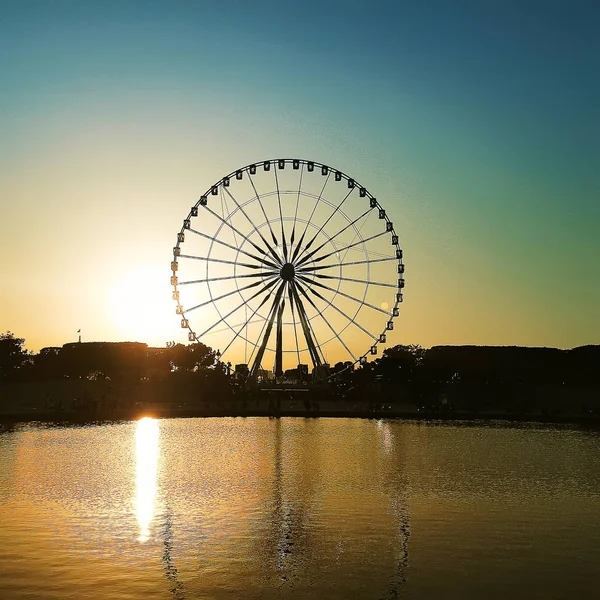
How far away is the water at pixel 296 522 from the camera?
1656 centimetres

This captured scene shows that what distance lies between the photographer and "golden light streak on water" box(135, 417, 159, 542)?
23.5 m

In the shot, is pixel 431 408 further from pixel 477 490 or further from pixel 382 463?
pixel 477 490

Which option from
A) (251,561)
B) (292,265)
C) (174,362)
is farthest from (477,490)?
(174,362)

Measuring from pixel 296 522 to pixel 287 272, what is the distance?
41863 mm

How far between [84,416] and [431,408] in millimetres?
33654

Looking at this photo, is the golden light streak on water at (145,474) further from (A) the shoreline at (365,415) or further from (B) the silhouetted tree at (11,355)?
(B) the silhouetted tree at (11,355)

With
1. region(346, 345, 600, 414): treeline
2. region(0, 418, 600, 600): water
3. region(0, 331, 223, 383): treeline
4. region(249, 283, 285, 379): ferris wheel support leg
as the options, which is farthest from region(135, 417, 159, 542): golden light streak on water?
region(0, 331, 223, 383): treeline

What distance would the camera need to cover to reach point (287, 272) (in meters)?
64.2

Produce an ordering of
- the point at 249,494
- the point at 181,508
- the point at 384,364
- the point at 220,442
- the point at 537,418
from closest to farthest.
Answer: the point at 181,508, the point at 249,494, the point at 220,442, the point at 537,418, the point at 384,364

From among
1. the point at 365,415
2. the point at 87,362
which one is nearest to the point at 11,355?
the point at 87,362

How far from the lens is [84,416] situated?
70.8 m

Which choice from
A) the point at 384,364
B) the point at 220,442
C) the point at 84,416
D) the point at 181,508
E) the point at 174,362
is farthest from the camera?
the point at 174,362

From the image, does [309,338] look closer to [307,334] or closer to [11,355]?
[307,334]

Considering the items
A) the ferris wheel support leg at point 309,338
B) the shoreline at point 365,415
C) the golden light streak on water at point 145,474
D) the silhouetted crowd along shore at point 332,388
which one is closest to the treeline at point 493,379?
the silhouetted crowd along shore at point 332,388
